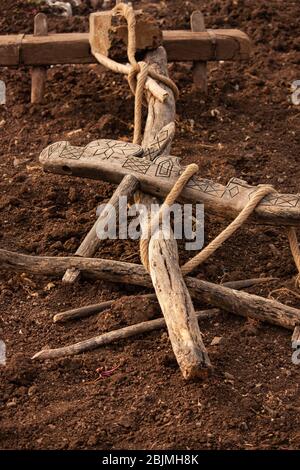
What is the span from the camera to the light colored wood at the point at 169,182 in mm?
4918

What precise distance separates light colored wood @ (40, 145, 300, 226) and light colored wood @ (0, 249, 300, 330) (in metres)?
0.40

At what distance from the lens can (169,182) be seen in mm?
5215

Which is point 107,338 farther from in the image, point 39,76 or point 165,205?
point 39,76

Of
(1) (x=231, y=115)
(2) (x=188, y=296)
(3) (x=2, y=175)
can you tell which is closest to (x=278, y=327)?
(2) (x=188, y=296)

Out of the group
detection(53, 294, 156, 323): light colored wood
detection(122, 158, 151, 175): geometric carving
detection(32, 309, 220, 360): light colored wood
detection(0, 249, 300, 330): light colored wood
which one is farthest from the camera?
detection(122, 158, 151, 175): geometric carving

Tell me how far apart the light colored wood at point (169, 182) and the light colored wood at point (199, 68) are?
2.07 meters

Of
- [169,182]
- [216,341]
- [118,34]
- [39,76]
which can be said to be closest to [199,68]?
[118,34]

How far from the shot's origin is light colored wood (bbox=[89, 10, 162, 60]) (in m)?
6.81

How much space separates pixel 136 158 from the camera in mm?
5410

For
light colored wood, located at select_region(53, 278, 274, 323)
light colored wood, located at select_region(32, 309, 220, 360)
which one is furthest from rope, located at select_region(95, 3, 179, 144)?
light colored wood, located at select_region(32, 309, 220, 360)

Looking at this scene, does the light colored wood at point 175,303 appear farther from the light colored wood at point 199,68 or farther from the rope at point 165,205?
the light colored wood at point 199,68

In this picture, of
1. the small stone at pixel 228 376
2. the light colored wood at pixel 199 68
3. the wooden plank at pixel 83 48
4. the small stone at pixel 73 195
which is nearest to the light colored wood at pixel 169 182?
the small stone at pixel 73 195

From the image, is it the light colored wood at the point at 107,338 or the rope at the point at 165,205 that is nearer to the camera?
the light colored wood at the point at 107,338

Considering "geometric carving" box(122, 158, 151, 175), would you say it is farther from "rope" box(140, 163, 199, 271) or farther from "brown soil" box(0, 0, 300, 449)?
"brown soil" box(0, 0, 300, 449)
